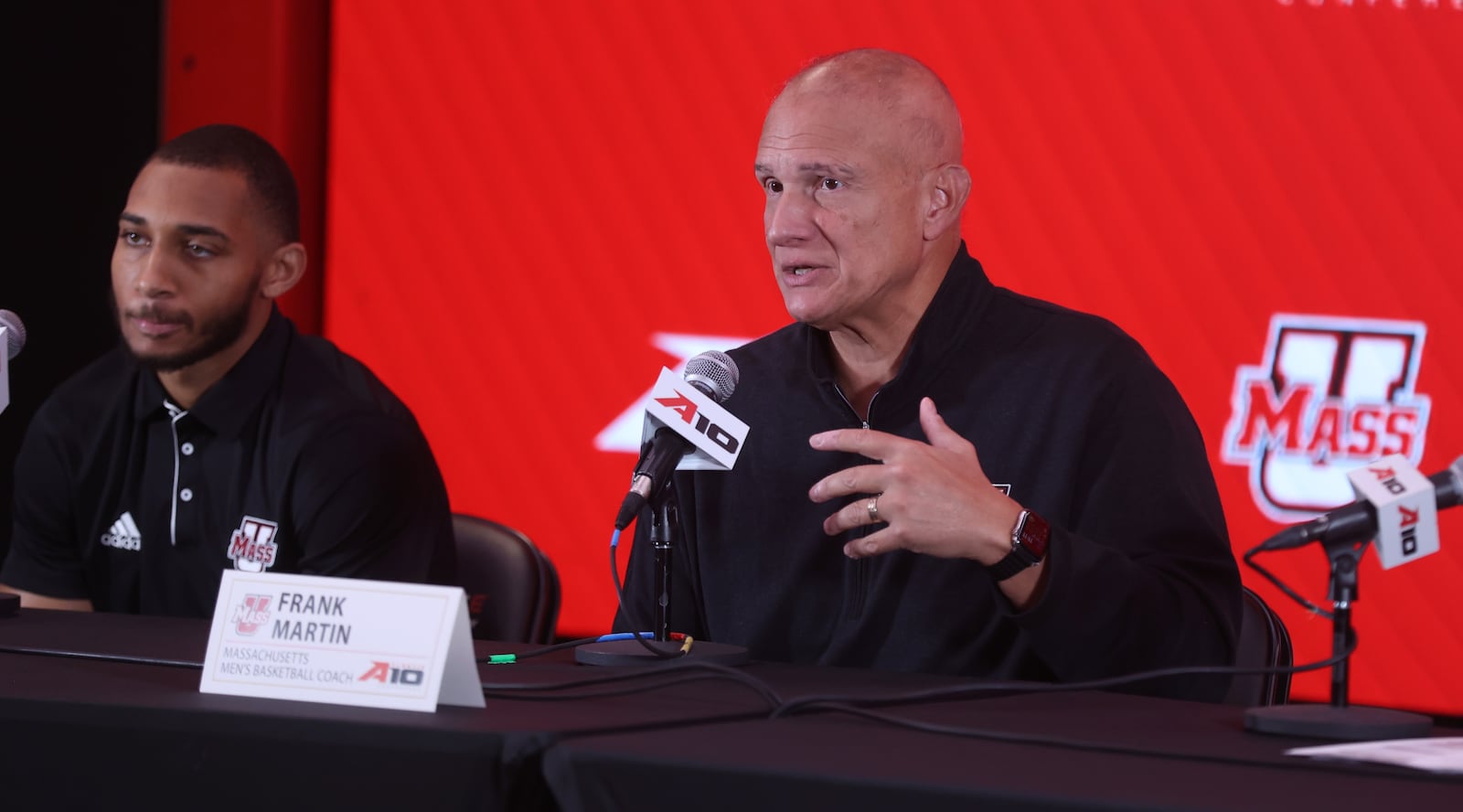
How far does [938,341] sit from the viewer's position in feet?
6.41

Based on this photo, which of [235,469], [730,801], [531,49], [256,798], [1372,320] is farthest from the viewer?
[531,49]

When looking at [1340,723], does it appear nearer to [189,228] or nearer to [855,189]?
[855,189]

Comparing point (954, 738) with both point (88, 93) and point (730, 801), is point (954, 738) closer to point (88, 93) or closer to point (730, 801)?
point (730, 801)

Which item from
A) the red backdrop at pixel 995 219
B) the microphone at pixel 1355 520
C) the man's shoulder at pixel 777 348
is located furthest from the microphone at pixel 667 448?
the red backdrop at pixel 995 219

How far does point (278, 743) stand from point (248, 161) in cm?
171

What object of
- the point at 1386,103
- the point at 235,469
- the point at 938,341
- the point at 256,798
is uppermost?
the point at 1386,103

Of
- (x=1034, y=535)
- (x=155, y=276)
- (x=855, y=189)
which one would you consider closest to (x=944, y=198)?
(x=855, y=189)

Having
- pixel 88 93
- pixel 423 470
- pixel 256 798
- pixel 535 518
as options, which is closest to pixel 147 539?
pixel 423 470

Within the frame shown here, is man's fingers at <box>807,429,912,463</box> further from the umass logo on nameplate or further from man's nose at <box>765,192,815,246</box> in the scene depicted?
man's nose at <box>765,192,815,246</box>

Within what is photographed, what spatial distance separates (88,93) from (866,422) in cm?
248

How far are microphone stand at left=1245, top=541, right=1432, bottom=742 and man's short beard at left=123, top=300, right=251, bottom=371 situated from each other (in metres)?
1.82

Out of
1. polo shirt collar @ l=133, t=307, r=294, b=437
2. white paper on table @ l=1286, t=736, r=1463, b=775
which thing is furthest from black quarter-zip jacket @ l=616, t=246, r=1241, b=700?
polo shirt collar @ l=133, t=307, r=294, b=437

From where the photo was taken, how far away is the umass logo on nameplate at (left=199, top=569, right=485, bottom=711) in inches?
48.6

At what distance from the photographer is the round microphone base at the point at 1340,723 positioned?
3.89ft
